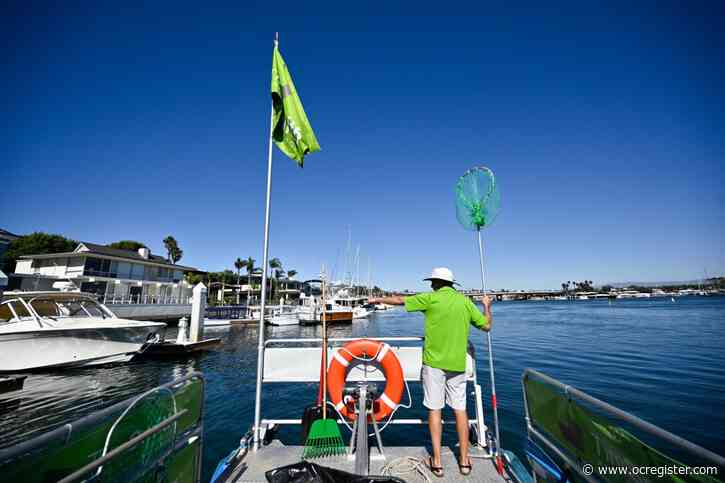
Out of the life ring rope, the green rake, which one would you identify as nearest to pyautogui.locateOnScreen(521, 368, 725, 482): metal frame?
the life ring rope

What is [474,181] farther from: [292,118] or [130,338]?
[130,338]

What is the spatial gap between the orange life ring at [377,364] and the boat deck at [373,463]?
436mm

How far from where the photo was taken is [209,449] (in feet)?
18.1

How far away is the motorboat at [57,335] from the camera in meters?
10.4

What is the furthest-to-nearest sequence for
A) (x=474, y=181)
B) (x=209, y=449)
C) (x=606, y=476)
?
1. (x=209, y=449)
2. (x=474, y=181)
3. (x=606, y=476)

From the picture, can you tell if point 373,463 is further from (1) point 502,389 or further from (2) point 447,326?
(1) point 502,389

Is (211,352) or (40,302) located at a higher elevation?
(40,302)

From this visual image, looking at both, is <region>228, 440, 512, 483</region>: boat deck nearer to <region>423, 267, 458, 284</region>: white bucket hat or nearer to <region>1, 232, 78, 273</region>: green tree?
<region>423, 267, 458, 284</region>: white bucket hat

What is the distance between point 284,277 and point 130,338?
68.9 metres

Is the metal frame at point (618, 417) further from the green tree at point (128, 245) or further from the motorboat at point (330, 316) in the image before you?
the green tree at point (128, 245)

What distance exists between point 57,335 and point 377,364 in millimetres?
13437

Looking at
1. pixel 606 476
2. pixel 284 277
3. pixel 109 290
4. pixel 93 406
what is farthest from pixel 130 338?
pixel 284 277

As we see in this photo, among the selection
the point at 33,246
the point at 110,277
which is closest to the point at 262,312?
the point at 110,277

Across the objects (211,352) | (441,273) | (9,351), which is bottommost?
(211,352)
